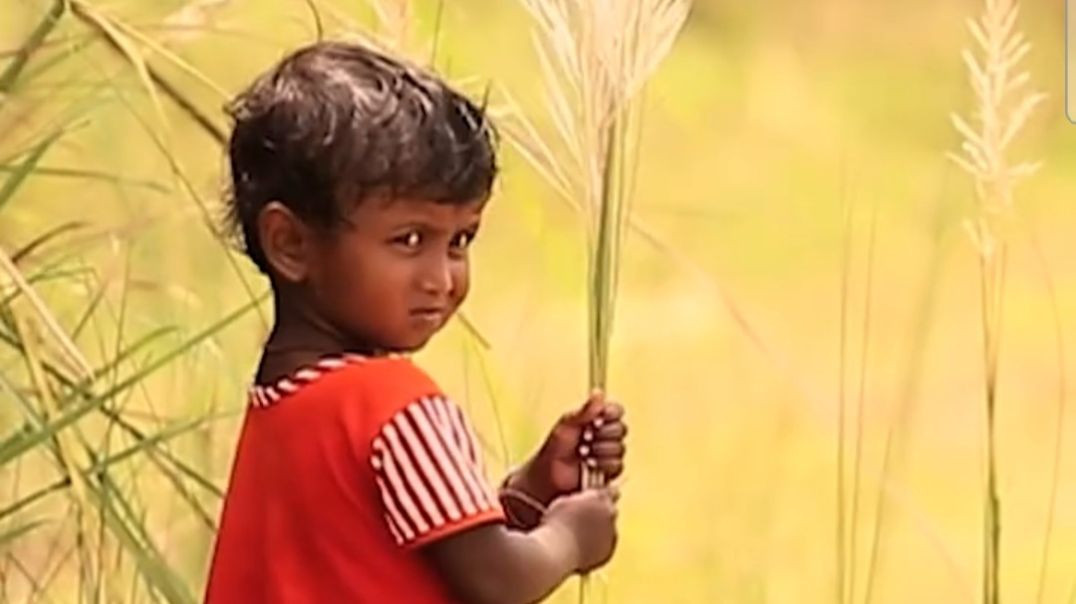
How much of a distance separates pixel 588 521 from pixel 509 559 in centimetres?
8

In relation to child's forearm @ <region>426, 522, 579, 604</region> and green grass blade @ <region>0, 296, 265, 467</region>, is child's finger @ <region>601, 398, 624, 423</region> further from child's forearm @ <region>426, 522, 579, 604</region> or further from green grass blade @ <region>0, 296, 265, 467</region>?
green grass blade @ <region>0, 296, 265, 467</region>

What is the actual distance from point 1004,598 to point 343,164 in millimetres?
744

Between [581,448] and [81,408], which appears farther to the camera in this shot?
[81,408]

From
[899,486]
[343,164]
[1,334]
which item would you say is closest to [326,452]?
[343,164]

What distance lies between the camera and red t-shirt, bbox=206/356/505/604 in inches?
46.5

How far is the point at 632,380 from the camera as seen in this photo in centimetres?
181

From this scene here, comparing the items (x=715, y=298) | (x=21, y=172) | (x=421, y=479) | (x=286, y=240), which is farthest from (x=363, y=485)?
(x=715, y=298)

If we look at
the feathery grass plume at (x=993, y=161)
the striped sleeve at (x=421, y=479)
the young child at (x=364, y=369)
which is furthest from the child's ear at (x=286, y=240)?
the feathery grass plume at (x=993, y=161)

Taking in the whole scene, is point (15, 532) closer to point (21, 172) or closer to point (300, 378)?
point (21, 172)

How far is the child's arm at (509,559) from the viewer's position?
3.90 feet

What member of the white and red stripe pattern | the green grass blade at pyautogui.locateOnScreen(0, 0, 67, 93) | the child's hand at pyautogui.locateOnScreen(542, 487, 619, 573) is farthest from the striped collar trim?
the green grass blade at pyautogui.locateOnScreen(0, 0, 67, 93)

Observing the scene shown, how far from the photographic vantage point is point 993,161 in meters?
1.54

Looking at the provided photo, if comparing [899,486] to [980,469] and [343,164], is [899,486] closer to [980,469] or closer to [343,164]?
[980,469]

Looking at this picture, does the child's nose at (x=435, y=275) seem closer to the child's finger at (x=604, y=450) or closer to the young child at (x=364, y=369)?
the young child at (x=364, y=369)
